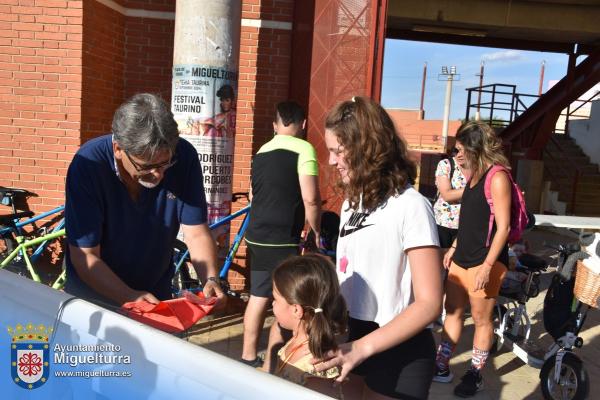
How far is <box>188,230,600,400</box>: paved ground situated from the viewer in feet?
13.8

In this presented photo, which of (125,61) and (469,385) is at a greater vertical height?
(125,61)

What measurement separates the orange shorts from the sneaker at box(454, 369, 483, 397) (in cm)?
68

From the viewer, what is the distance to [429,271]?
6.01 feet

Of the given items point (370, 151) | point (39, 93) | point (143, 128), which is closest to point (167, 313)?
point (143, 128)

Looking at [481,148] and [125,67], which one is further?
[125,67]

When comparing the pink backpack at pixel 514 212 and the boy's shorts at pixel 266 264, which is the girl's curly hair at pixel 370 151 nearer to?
the pink backpack at pixel 514 212

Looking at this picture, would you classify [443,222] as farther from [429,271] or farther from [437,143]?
[437,143]

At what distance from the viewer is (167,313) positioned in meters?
2.01

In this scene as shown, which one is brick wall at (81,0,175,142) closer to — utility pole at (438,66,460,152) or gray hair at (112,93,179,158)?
gray hair at (112,93,179,158)

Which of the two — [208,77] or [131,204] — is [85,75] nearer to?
[208,77]

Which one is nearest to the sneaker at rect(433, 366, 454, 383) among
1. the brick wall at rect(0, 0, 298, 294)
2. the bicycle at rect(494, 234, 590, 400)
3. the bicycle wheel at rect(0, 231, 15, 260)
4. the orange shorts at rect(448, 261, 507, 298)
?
the bicycle at rect(494, 234, 590, 400)

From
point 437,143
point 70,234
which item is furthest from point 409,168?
point 437,143

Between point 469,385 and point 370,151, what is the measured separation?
2.82 meters

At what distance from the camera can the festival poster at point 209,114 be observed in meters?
4.88
